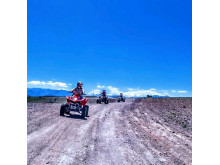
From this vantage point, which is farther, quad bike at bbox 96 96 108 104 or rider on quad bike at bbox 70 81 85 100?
quad bike at bbox 96 96 108 104

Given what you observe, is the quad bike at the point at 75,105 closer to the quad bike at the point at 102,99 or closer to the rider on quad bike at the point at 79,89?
the rider on quad bike at the point at 79,89

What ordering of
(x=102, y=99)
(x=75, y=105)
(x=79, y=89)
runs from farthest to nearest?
(x=102, y=99) < (x=79, y=89) < (x=75, y=105)

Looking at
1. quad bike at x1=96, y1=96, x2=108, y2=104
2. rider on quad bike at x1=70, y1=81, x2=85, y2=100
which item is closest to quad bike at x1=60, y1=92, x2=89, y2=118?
rider on quad bike at x1=70, y1=81, x2=85, y2=100

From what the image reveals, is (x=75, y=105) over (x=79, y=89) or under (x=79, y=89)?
under

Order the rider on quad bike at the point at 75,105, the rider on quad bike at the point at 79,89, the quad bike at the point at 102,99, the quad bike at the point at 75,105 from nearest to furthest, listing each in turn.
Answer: the rider on quad bike at the point at 75,105 < the quad bike at the point at 75,105 < the rider on quad bike at the point at 79,89 < the quad bike at the point at 102,99

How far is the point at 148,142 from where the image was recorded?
19.8 feet

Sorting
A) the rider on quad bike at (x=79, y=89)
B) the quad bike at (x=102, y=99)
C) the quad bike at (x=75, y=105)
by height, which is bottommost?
the quad bike at (x=102, y=99)

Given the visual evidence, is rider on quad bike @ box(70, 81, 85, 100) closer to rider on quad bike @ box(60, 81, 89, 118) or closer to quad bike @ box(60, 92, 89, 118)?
rider on quad bike @ box(60, 81, 89, 118)

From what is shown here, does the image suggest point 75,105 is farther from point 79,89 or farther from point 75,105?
point 79,89

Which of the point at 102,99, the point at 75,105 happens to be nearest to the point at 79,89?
the point at 75,105

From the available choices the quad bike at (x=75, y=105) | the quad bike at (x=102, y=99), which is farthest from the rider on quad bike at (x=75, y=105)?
the quad bike at (x=102, y=99)
